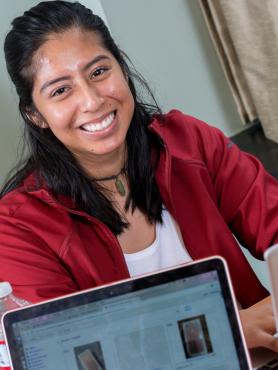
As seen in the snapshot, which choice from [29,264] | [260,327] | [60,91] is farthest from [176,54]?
[260,327]

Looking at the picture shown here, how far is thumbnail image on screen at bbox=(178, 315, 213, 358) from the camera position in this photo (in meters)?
0.81

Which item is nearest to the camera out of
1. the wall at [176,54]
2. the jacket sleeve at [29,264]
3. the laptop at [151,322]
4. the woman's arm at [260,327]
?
the laptop at [151,322]

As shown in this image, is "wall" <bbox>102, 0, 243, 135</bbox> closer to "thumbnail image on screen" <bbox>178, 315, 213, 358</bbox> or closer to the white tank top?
the white tank top

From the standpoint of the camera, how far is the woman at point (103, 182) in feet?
3.98

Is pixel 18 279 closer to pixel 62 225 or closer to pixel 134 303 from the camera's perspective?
pixel 62 225

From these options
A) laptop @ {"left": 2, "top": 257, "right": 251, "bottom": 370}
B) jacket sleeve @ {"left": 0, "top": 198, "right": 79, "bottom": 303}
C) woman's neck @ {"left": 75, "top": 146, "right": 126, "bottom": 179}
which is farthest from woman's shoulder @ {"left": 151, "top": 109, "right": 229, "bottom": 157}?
laptop @ {"left": 2, "top": 257, "right": 251, "bottom": 370}

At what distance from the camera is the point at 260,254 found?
1355 millimetres

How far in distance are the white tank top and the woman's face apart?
0.22 metres

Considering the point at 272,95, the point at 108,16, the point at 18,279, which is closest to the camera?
the point at 18,279

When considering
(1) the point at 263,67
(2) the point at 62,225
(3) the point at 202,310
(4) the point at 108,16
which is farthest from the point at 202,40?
(3) the point at 202,310

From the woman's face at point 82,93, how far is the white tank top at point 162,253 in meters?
0.22

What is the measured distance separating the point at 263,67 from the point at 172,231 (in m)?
1.21

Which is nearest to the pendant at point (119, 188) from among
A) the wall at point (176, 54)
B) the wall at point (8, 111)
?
the wall at point (8, 111)

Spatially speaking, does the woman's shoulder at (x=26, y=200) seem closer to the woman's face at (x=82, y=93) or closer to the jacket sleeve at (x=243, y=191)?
the woman's face at (x=82, y=93)
